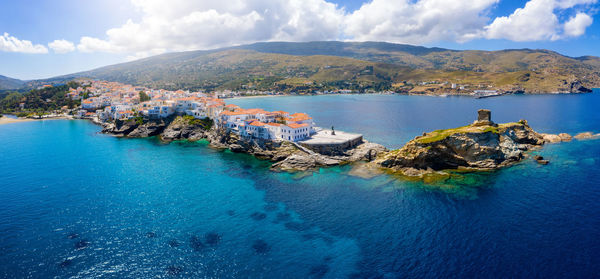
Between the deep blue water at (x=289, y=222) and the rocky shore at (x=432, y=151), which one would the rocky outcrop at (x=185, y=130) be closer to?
the rocky shore at (x=432, y=151)

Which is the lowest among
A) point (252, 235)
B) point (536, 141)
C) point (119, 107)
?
point (252, 235)

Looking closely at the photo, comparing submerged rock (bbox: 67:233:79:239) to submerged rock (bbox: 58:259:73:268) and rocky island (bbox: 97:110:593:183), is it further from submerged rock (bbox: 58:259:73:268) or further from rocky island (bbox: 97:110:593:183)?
rocky island (bbox: 97:110:593:183)

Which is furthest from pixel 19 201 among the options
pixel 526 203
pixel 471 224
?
pixel 526 203

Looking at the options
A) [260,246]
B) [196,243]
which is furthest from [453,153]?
[196,243]

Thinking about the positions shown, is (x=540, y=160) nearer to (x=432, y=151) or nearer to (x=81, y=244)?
(x=432, y=151)

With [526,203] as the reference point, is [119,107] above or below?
above

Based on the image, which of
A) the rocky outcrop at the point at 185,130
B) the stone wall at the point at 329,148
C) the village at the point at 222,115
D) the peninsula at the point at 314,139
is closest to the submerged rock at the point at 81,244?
the peninsula at the point at 314,139

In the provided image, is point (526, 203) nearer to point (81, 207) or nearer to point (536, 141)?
point (536, 141)
